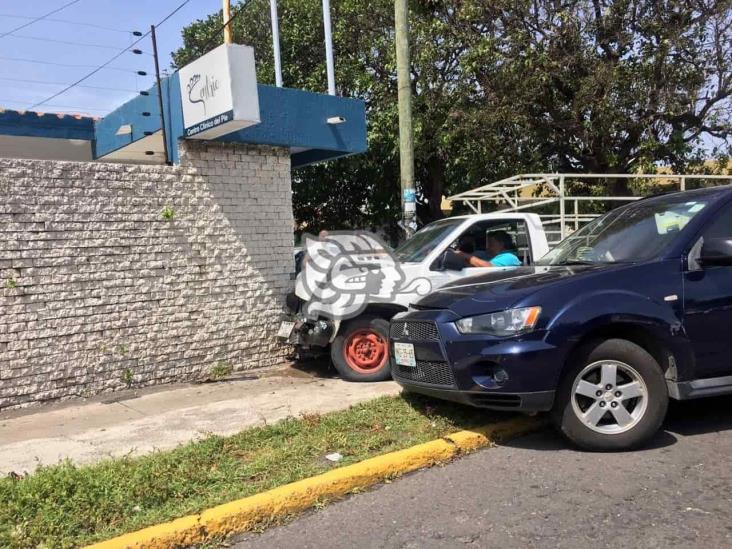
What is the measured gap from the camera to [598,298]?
459 centimetres

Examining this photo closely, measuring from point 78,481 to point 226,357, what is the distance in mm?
3762

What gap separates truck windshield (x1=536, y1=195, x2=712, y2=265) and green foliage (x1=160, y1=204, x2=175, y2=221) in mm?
4142

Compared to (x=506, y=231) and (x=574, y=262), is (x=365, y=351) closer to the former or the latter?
(x=506, y=231)

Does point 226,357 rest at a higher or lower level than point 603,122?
lower

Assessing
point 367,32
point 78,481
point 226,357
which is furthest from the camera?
point 367,32

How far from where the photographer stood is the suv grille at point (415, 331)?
5.00m

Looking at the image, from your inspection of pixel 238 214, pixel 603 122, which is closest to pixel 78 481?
pixel 238 214

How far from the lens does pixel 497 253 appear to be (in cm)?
745

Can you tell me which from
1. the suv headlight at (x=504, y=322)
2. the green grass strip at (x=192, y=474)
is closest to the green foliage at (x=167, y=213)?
the green grass strip at (x=192, y=474)

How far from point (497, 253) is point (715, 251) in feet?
9.80

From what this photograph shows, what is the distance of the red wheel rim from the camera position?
7391 millimetres

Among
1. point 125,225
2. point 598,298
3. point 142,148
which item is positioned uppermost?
point 142,148

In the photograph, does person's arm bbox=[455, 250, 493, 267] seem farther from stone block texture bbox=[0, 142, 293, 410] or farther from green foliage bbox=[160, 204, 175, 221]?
green foliage bbox=[160, 204, 175, 221]

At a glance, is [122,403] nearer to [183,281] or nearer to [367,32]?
[183,281]
